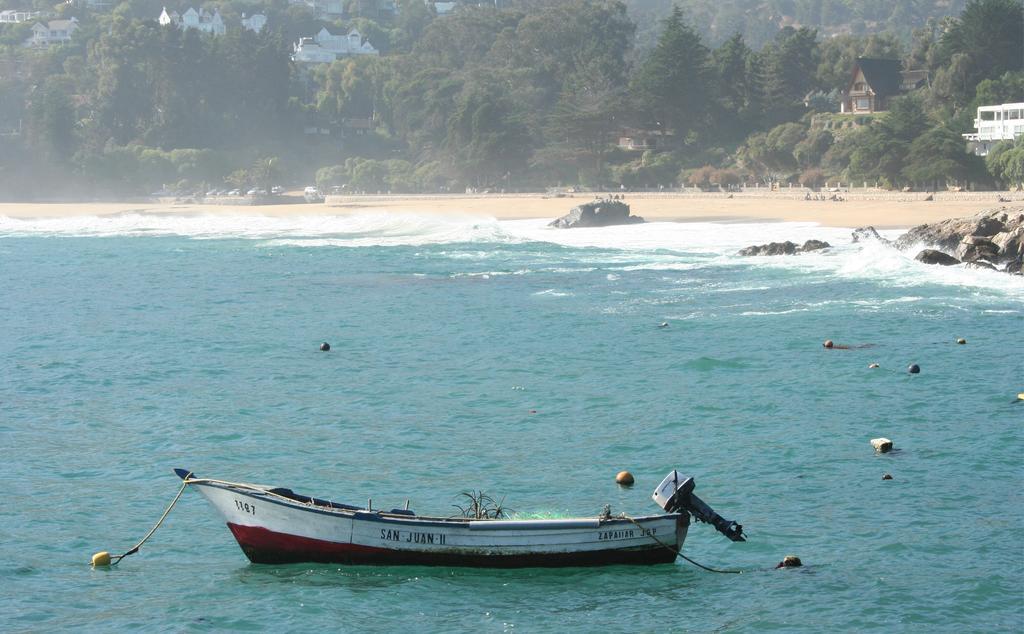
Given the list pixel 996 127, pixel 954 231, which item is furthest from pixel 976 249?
pixel 996 127

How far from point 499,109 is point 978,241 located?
269 feet

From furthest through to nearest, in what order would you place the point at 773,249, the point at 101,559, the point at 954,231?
the point at 773,249 < the point at 954,231 < the point at 101,559

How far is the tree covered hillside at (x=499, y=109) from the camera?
108438 mm

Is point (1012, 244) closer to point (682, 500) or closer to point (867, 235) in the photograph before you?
point (867, 235)

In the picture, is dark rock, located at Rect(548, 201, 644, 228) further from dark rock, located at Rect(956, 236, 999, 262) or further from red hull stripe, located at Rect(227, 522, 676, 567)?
red hull stripe, located at Rect(227, 522, 676, 567)

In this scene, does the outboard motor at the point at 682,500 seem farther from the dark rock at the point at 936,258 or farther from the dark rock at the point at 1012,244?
the dark rock at the point at 936,258

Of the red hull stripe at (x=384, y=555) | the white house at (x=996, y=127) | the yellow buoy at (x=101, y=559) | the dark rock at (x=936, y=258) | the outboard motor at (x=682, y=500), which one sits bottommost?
the yellow buoy at (x=101, y=559)

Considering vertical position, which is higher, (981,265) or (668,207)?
(668,207)

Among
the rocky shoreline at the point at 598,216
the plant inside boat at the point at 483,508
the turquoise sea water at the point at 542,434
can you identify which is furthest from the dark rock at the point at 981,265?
the rocky shoreline at the point at 598,216

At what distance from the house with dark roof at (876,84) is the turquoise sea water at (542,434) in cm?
6968

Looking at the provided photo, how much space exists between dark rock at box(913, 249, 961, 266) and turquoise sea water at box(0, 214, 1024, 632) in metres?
0.70

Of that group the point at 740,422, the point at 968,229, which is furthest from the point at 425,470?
the point at 968,229

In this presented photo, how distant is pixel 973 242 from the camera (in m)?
51.0

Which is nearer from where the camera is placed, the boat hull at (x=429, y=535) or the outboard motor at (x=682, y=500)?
the boat hull at (x=429, y=535)
